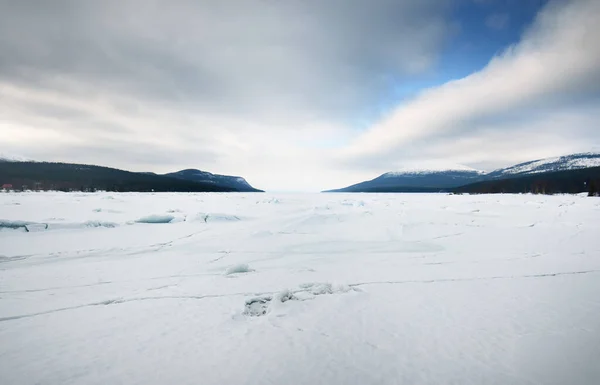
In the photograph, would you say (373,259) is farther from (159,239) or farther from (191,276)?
(159,239)

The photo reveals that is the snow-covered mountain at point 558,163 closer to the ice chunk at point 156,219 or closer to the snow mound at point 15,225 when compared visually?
the ice chunk at point 156,219

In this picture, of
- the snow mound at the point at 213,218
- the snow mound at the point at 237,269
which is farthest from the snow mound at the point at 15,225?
the snow mound at the point at 237,269

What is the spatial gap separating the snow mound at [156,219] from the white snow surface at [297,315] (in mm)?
3856

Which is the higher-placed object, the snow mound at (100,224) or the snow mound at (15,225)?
the snow mound at (15,225)

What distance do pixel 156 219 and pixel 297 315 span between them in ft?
33.0

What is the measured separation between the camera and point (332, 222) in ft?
38.0

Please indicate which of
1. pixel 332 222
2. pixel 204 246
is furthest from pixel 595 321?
pixel 332 222

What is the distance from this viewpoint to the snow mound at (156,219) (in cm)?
1109

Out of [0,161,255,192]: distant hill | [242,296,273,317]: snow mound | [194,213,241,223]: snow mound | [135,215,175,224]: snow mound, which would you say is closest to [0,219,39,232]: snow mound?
[135,215,175,224]: snow mound

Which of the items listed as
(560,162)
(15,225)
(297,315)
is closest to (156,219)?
(15,225)

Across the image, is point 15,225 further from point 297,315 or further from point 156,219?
point 297,315

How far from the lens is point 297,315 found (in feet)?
11.0

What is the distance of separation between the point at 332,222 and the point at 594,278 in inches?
310

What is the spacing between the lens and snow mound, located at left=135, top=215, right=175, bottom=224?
11.1 meters
